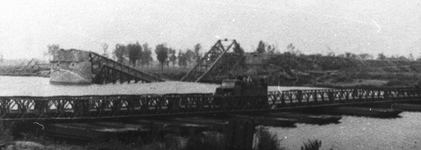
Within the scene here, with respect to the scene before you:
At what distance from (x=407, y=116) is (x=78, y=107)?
3385cm

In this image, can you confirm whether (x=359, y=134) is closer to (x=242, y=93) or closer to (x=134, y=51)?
(x=242, y=93)

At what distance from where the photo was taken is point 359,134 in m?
34.4

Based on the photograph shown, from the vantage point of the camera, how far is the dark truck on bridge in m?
38.0

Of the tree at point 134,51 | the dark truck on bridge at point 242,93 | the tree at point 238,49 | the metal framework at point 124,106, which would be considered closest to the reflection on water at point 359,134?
the dark truck on bridge at point 242,93

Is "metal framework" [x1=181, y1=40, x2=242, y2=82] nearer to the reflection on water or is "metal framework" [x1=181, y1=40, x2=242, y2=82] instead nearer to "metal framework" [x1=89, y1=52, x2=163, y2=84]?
"metal framework" [x1=89, y1=52, x2=163, y2=84]

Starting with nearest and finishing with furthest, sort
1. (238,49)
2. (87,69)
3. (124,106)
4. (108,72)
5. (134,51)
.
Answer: (124,106) → (87,69) → (108,72) → (238,49) → (134,51)

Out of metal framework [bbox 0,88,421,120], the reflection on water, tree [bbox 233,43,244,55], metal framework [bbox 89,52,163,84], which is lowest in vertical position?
the reflection on water

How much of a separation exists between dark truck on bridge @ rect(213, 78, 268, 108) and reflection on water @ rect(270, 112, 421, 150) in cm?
477

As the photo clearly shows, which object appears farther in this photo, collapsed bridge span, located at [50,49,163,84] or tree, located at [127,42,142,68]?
tree, located at [127,42,142,68]

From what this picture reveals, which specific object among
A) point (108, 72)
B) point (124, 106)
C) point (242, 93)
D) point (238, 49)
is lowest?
point (124, 106)

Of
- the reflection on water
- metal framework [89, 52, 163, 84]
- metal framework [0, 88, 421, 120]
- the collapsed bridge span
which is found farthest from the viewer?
the collapsed bridge span

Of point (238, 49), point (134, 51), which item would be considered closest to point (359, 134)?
point (238, 49)

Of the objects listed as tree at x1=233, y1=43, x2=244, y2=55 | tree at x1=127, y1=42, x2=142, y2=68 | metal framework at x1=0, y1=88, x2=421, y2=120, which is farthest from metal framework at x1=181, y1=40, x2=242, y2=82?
metal framework at x1=0, y1=88, x2=421, y2=120

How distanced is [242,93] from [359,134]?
1007cm
